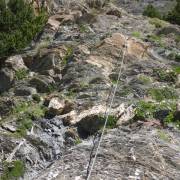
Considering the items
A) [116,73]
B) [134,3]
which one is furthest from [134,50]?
[134,3]

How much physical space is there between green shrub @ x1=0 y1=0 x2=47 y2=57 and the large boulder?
1.09 m

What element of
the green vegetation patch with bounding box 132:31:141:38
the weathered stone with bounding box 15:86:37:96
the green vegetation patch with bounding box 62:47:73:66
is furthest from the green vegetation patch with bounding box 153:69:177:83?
the green vegetation patch with bounding box 132:31:141:38

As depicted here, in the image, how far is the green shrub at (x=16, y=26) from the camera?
23.6m

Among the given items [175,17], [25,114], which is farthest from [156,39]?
[25,114]

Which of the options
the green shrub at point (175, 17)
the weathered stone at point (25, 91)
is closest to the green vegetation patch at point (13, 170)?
the weathered stone at point (25, 91)

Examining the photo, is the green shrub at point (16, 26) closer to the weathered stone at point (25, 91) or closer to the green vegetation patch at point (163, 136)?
the weathered stone at point (25, 91)

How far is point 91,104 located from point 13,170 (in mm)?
4632

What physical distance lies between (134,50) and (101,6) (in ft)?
46.9

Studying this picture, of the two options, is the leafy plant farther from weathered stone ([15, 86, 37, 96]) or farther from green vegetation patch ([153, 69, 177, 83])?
weathered stone ([15, 86, 37, 96])

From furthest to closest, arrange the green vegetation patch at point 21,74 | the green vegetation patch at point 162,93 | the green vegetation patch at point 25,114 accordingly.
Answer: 1. the green vegetation patch at point 21,74
2. the green vegetation patch at point 162,93
3. the green vegetation patch at point 25,114

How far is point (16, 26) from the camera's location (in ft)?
81.8

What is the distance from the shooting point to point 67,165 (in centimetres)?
1295

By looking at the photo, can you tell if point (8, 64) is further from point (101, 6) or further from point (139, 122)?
point (101, 6)

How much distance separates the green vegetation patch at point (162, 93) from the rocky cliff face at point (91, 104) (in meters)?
0.04
